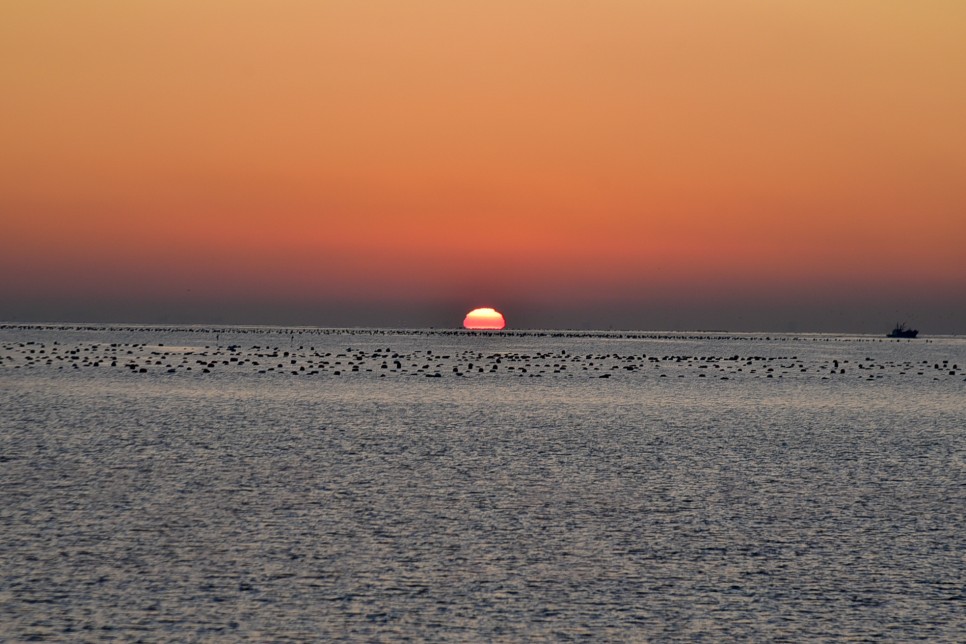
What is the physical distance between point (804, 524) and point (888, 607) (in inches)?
216

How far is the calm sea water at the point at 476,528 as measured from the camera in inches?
493

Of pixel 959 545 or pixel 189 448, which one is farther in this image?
pixel 189 448

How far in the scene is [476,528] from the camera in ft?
58.7

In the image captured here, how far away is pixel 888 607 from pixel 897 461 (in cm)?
1628

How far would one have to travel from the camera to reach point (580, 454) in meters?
29.2

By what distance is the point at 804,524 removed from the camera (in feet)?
61.1

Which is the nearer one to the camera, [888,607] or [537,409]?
[888,607]

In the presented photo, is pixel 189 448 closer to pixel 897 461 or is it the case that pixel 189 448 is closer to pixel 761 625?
pixel 897 461

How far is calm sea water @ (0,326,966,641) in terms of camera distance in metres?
12.5

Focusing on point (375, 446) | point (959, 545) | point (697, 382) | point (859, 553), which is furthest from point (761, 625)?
point (697, 382)

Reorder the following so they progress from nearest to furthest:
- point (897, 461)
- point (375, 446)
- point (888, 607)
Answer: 1. point (888, 607)
2. point (897, 461)
3. point (375, 446)

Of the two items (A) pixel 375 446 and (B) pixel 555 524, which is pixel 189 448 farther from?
(B) pixel 555 524

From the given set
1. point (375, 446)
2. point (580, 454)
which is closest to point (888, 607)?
point (580, 454)

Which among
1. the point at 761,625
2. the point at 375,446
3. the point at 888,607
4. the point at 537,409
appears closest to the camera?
the point at 761,625
